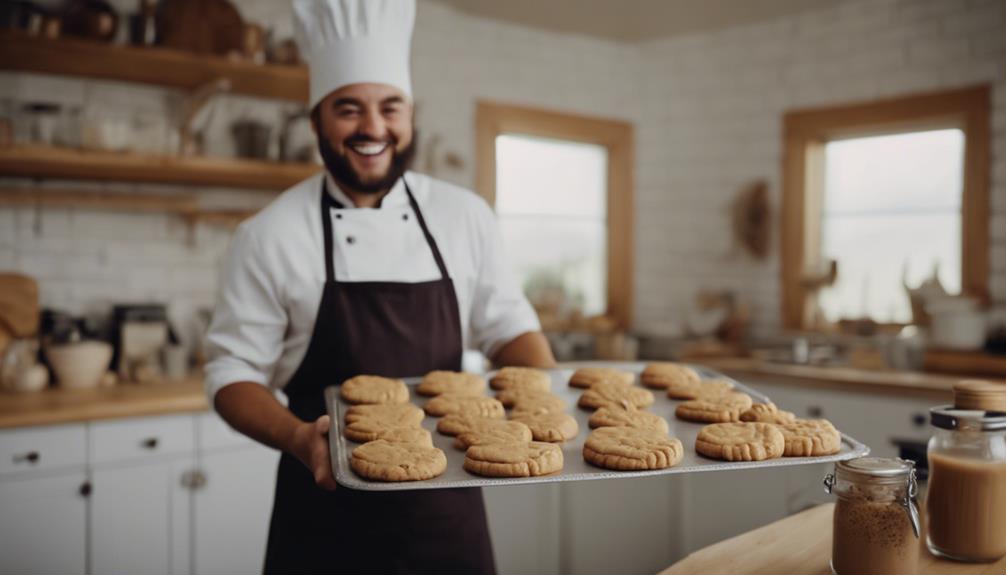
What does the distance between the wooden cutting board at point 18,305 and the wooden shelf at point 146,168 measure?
1.45 ft

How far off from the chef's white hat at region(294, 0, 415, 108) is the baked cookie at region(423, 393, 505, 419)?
761 mm

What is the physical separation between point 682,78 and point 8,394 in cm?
394

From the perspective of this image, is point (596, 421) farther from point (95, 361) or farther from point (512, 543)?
point (95, 361)

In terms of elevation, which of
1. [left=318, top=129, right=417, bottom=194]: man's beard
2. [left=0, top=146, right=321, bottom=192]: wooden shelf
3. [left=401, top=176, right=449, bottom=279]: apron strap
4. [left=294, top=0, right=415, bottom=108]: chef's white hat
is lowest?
[left=401, top=176, right=449, bottom=279]: apron strap

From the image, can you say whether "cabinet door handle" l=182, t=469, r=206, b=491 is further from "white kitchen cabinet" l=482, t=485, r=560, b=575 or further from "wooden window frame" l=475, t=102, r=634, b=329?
"wooden window frame" l=475, t=102, r=634, b=329

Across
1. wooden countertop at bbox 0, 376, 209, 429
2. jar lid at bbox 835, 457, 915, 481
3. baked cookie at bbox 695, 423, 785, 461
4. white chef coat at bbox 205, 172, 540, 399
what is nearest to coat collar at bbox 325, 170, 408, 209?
white chef coat at bbox 205, 172, 540, 399

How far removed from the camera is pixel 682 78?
16.6 feet

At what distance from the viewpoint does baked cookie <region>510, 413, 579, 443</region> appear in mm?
1517

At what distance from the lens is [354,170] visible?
188cm

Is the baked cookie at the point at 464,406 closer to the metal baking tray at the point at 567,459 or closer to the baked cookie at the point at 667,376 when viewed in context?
the metal baking tray at the point at 567,459

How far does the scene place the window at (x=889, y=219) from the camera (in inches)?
163

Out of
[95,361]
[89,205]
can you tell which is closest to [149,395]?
[95,361]

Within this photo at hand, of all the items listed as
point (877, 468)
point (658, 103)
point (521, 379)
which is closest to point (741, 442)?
point (877, 468)

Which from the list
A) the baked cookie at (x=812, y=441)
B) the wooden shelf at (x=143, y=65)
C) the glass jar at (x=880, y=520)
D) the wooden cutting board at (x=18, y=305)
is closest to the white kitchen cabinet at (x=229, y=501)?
the wooden cutting board at (x=18, y=305)
